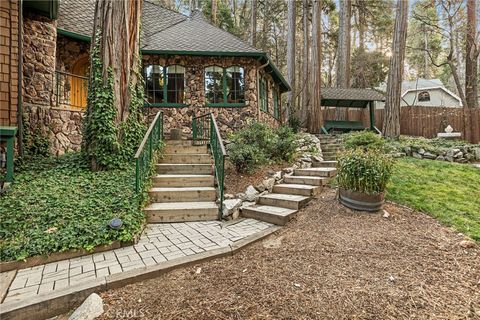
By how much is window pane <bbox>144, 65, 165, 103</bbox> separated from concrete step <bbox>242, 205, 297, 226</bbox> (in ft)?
21.1

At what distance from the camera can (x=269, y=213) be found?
4.27 metres

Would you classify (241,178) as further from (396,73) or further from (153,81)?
(396,73)

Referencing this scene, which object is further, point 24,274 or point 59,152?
point 59,152

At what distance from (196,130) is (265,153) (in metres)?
3.27

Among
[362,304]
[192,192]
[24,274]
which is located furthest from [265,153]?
[24,274]

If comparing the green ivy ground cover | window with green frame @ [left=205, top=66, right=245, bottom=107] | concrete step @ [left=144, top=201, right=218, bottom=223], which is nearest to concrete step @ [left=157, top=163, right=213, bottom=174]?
the green ivy ground cover

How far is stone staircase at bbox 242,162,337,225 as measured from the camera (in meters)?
4.28

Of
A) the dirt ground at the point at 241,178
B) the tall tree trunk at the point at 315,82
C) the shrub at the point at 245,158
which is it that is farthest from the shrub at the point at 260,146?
the tall tree trunk at the point at 315,82

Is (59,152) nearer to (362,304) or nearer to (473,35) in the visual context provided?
(362,304)

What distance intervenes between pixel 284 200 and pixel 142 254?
254cm

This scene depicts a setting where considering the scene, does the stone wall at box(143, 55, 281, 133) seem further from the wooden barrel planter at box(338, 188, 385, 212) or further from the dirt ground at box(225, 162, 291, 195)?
the wooden barrel planter at box(338, 188, 385, 212)

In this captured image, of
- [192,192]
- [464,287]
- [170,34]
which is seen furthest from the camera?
[170,34]

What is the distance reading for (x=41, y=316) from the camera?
2184 millimetres

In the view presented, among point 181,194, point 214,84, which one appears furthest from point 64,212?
point 214,84
